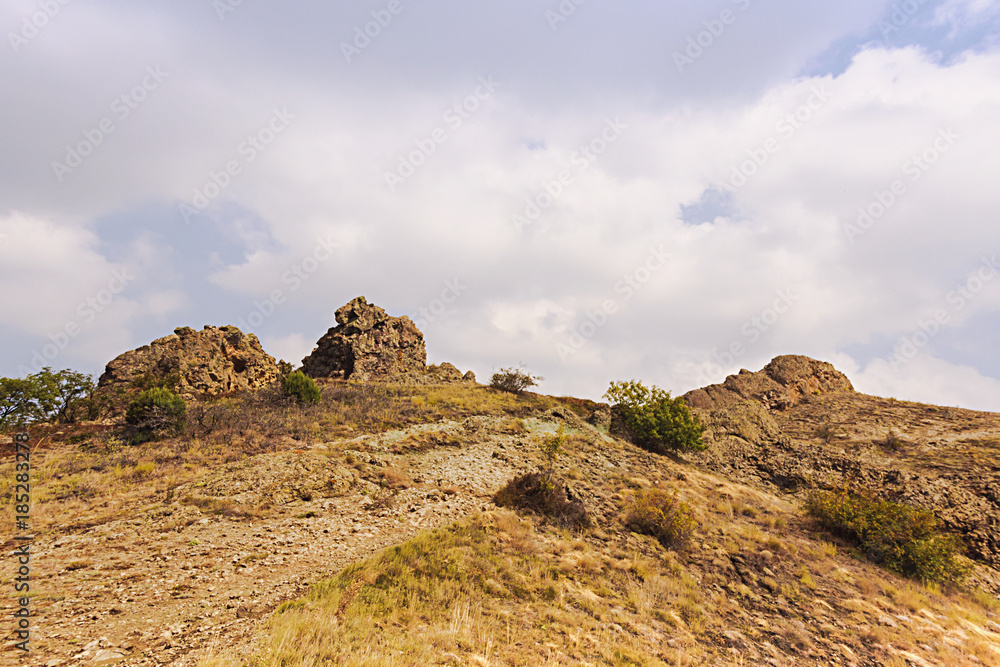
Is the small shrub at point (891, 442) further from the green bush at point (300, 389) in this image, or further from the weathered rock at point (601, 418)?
the green bush at point (300, 389)

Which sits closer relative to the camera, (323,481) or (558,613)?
(558,613)

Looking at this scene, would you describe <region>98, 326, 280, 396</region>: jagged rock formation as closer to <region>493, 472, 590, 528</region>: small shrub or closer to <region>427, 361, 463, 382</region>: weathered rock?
<region>427, 361, 463, 382</region>: weathered rock

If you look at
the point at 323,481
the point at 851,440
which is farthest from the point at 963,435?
the point at 323,481

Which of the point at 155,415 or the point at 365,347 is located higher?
the point at 365,347

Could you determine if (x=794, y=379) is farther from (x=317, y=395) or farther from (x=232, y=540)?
(x=232, y=540)

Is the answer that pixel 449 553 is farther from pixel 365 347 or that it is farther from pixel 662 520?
pixel 365 347

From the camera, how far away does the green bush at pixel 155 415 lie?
18266 millimetres

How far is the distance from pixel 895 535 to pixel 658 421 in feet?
41.9

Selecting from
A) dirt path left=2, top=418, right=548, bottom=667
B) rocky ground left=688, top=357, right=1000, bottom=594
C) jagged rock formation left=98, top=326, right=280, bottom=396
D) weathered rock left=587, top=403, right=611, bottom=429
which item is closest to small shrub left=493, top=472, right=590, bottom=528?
dirt path left=2, top=418, right=548, bottom=667

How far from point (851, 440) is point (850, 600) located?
2200cm

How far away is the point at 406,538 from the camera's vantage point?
11.6 metres

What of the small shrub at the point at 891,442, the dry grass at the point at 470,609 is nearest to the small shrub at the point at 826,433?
the small shrub at the point at 891,442

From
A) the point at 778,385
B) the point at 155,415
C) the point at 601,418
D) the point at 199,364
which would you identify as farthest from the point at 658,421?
the point at 199,364

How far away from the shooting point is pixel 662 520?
46.4 feet
